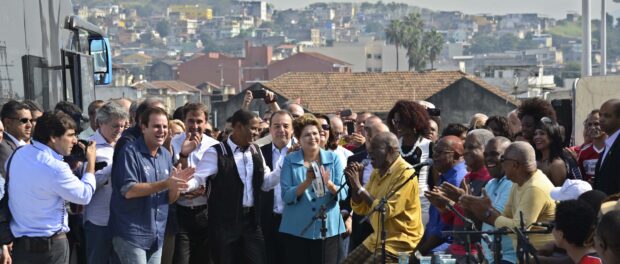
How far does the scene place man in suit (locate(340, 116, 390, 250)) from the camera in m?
12.8

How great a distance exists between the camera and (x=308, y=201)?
12562 millimetres

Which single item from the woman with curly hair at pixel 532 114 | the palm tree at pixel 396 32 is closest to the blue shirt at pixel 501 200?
the woman with curly hair at pixel 532 114

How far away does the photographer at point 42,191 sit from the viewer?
418 inches

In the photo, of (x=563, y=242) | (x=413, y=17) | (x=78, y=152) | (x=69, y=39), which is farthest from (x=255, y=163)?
(x=413, y=17)

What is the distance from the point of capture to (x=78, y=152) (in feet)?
38.5

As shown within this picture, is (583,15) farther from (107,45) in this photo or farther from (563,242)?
(563,242)

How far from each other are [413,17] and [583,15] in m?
161

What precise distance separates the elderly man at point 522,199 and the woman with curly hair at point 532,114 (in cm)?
235

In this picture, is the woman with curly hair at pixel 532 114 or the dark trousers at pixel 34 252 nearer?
the dark trousers at pixel 34 252

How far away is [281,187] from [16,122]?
261 cm

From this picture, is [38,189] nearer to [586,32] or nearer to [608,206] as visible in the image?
→ [608,206]

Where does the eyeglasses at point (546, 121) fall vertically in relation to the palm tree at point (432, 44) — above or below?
above

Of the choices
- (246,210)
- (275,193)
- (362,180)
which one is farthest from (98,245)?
(362,180)

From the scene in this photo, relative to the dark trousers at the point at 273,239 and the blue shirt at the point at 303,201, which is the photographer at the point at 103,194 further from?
the dark trousers at the point at 273,239
